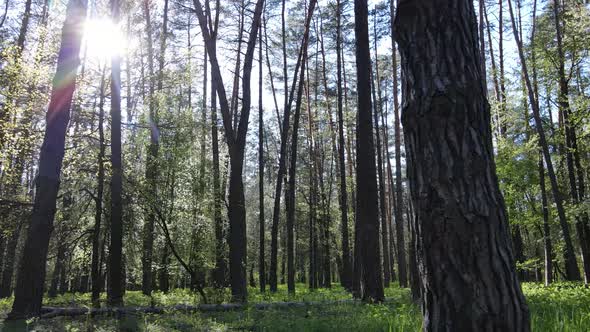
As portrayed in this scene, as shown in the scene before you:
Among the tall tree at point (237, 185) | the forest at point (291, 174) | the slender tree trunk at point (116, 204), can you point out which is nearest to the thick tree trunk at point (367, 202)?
the forest at point (291, 174)

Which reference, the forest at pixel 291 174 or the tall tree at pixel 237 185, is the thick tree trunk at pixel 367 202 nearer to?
the forest at pixel 291 174

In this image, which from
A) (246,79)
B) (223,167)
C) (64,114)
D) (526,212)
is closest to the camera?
(64,114)

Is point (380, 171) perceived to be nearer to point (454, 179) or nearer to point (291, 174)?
point (291, 174)

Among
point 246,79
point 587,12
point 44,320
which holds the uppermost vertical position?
point 587,12

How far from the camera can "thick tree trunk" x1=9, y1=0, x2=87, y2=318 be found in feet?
26.1

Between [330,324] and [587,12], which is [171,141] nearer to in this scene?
[330,324]

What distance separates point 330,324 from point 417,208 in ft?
13.7

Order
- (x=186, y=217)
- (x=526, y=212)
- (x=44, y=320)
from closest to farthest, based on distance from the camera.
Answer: (x=44, y=320)
(x=186, y=217)
(x=526, y=212)

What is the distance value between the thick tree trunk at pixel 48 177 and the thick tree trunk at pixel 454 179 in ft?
28.1

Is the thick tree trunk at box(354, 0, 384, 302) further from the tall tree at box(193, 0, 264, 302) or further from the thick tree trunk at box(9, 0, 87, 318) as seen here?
the thick tree trunk at box(9, 0, 87, 318)

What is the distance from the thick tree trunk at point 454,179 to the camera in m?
1.75

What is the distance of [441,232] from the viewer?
1824 millimetres

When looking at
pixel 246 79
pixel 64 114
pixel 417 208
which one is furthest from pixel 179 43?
pixel 417 208

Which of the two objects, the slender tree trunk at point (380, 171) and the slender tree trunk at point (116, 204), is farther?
the slender tree trunk at point (380, 171)
